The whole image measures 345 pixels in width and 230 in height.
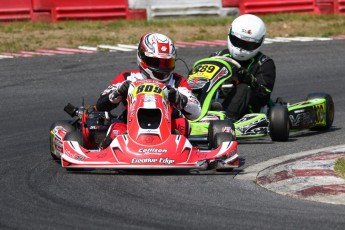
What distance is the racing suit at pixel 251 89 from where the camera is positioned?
34.5 feet

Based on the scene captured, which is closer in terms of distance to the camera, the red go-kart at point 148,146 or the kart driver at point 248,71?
the red go-kart at point 148,146

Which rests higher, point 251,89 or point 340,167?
point 340,167

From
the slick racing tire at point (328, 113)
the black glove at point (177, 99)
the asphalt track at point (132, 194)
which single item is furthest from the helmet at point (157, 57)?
the slick racing tire at point (328, 113)

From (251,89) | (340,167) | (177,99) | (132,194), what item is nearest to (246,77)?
(251,89)

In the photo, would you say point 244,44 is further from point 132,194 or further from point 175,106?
point 132,194

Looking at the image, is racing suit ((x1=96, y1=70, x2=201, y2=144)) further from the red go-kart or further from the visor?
the visor

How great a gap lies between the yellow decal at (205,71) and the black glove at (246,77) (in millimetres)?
237

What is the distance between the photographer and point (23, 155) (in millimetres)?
9594

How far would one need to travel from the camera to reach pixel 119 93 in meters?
8.94

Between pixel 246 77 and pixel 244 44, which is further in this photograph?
pixel 244 44

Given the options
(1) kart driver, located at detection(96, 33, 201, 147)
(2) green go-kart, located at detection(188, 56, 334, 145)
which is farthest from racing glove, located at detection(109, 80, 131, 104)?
(2) green go-kart, located at detection(188, 56, 334, 145)

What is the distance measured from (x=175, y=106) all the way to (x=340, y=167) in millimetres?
1548

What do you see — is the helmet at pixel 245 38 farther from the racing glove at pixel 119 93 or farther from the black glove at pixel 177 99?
the racing glove at pixel 119 93

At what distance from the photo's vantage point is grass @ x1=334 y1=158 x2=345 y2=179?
800cm
